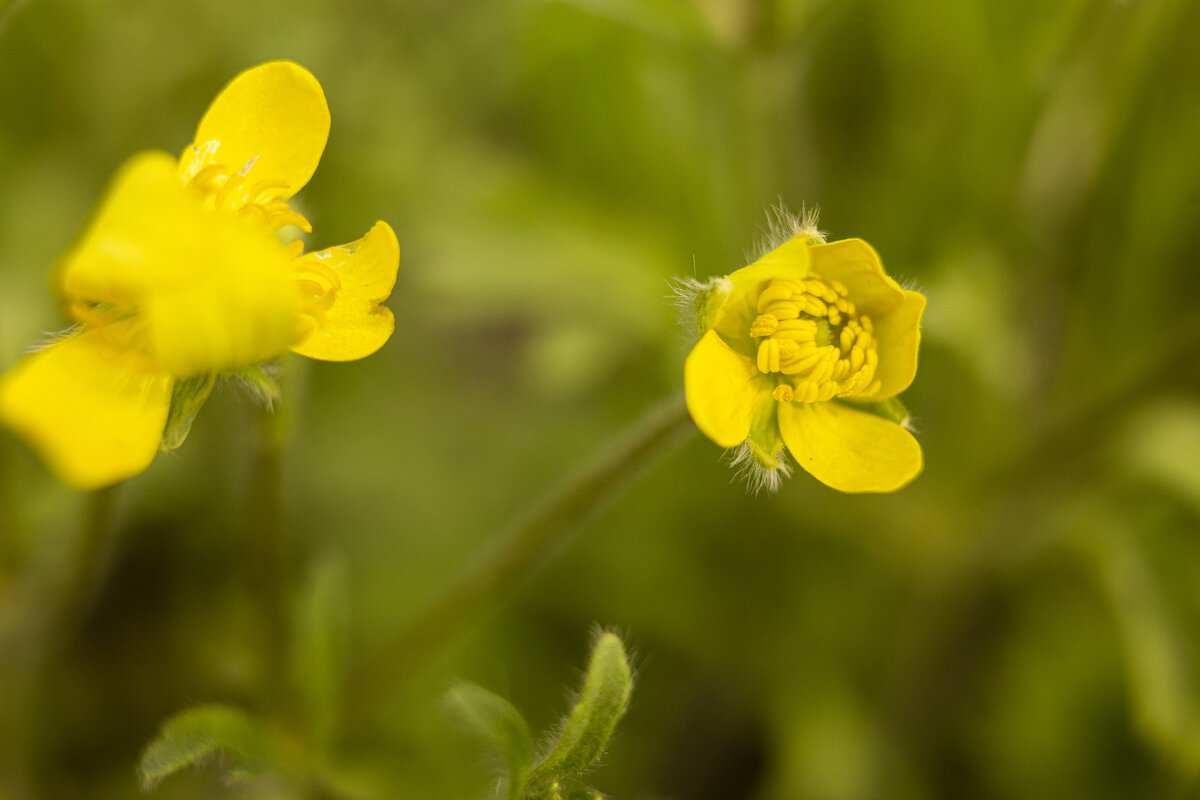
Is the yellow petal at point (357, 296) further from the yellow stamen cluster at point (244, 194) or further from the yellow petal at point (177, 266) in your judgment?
the yellow petal at point (177, 266)

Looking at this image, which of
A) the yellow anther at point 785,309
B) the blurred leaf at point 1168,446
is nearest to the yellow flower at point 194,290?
the yellow anther at point 785,309

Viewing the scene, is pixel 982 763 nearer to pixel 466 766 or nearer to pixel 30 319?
pixel 466 766

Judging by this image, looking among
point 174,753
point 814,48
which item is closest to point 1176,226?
point 814,48

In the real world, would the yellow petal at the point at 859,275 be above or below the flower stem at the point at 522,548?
above

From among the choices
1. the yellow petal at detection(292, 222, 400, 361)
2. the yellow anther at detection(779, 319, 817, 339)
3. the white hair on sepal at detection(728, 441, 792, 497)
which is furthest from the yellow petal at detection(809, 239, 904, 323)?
the yellow petal at detection(292, 222, 400, 361)

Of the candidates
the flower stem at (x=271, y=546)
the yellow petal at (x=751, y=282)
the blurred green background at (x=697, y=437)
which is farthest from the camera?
the blurred green background at (x=697, y=437)

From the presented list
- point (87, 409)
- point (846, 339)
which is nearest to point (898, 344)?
point (846, 339)

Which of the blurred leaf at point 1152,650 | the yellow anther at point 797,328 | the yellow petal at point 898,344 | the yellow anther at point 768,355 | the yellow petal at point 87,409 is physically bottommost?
the yellow petal at point 87,409
